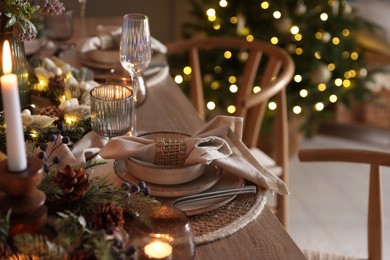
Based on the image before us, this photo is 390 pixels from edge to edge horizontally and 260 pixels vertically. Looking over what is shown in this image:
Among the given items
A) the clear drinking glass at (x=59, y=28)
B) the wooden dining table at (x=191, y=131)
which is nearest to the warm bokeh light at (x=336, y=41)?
the wooden dining table at (x=191, y=131)

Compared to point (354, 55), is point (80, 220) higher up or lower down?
higher up

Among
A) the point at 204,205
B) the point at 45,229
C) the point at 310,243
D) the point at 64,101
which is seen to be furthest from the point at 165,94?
the point at 310,243

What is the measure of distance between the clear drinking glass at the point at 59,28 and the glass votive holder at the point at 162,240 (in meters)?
1.08

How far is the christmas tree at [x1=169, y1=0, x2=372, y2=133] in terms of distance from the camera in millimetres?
2795

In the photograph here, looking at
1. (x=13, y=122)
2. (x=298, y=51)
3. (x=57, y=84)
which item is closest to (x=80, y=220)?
(x=13, y=122)

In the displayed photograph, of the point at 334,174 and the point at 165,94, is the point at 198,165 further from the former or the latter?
the point at 334,174

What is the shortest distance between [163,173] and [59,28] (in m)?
0.89

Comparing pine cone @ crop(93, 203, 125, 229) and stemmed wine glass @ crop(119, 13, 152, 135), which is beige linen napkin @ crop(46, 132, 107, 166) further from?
pine cone @ crop(93, 203, 125, 229)

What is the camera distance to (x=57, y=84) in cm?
143

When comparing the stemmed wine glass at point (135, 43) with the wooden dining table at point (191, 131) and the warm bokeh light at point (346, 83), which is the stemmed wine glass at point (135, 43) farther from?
the warm bokeh light at point (346, 83)

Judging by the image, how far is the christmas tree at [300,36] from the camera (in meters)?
2.79

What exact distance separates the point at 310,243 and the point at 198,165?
4.88ft

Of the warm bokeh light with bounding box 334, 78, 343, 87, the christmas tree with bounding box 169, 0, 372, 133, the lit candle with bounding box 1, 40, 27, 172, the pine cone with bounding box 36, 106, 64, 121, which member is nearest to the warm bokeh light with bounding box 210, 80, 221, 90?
the christmas tree with bounding box 169, 0, 372, 133

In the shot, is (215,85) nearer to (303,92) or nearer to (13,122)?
(303,92)
